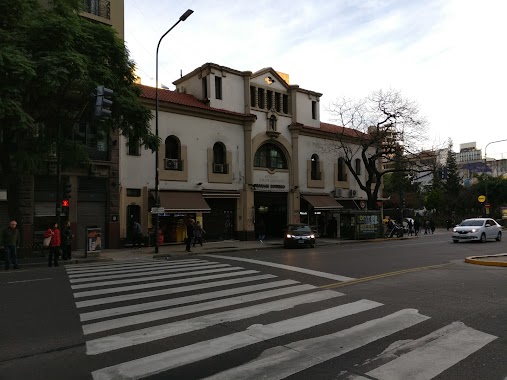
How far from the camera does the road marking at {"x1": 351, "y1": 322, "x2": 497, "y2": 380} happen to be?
4.66 m

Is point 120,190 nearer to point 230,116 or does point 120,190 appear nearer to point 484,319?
point 230,116

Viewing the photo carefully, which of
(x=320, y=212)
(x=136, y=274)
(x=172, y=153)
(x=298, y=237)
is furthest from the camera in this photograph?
(x=320, y=212)

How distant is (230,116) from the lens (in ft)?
98.1

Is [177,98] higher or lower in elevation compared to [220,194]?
higher

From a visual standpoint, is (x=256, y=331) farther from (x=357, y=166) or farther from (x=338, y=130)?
(x=357, y=166)

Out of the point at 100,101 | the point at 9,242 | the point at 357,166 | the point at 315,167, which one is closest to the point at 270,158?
the point at 315,167

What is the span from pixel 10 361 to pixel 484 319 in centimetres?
730

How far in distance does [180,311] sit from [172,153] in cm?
2055

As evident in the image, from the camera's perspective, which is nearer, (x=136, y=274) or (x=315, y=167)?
(x=136, y=274)

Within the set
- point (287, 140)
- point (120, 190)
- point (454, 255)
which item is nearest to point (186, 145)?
point (120, 190)

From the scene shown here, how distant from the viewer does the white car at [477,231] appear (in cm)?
2584

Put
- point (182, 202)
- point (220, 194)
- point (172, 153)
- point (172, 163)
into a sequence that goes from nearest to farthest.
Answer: point (182, 202) < point (172, 163) < point (172, 153) < point (220, 194)

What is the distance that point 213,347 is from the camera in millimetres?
5590

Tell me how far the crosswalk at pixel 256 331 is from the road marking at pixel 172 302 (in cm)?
2
